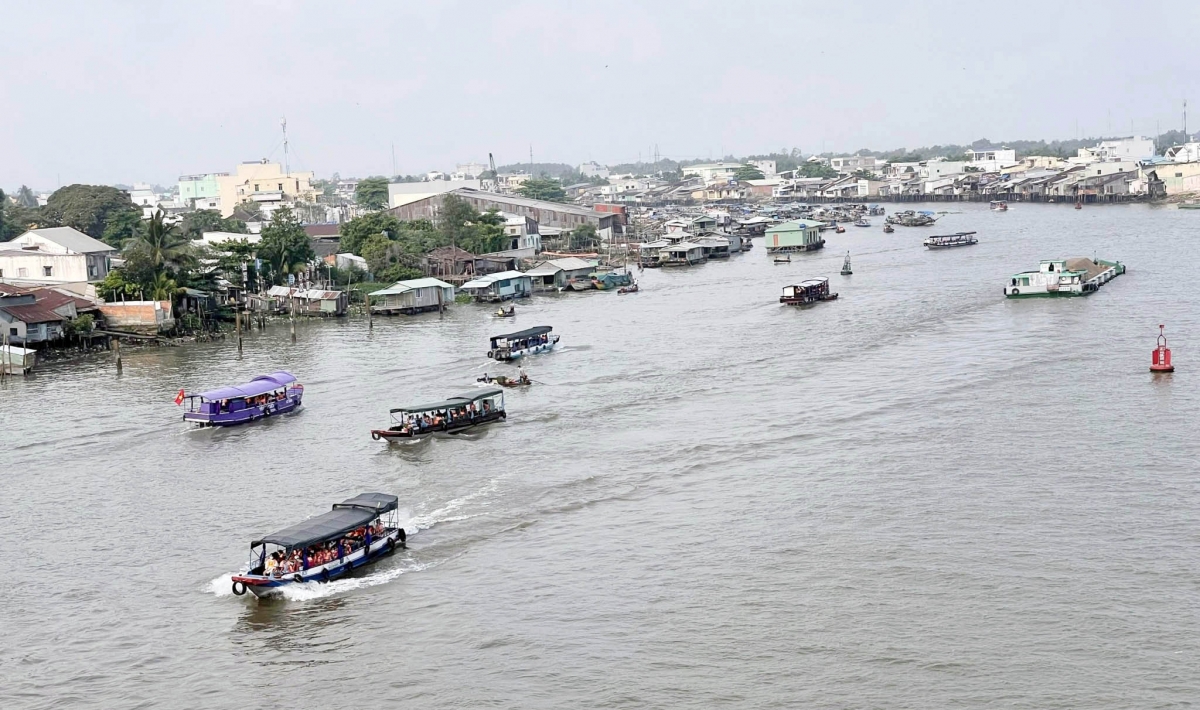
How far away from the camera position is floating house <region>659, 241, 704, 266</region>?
154 feet

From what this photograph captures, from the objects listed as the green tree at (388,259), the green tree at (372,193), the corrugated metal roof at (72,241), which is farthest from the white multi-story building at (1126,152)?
the corrugated metal roof at (72,241)

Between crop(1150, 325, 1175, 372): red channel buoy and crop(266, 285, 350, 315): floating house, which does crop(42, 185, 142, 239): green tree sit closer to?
crop(266, 285, 350, 315): floating house

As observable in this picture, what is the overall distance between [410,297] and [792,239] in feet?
67.3

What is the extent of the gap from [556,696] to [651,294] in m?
27.7

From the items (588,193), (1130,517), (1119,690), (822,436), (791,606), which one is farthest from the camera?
(588,193)

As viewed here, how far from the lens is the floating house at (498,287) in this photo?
3675cm

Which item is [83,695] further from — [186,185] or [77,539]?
[186,185]

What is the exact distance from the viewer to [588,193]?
96.9 meters

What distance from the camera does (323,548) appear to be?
41.4 feet

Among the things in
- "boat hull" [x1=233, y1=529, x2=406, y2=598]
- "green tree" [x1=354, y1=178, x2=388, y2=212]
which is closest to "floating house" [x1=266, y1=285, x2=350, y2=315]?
"boat hull" [x1=233, y1=529, x2=406, y2=598]

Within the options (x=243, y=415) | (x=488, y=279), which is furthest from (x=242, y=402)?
(x=488, y=279)

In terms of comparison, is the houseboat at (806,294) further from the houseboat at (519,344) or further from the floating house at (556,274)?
the floating house at (556,274)

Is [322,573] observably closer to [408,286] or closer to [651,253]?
[408,286]

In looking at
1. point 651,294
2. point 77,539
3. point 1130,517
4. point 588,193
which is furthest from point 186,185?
point 1130,517
